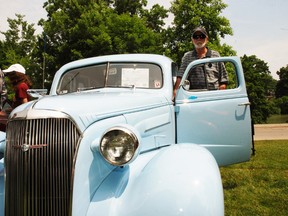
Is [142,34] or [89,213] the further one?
[142,34]

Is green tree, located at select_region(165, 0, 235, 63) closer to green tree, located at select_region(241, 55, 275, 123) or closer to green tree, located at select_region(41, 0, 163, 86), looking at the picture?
green tree, located at select_region(41, 0, 163, 86)

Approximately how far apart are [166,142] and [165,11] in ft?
96.3

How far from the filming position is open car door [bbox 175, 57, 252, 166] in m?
4.00

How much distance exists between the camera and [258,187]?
545 cm

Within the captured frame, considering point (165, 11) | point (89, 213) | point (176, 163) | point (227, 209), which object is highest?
point (165, 11)

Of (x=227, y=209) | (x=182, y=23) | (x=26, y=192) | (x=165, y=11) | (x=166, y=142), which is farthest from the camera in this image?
(x=165, y=11)

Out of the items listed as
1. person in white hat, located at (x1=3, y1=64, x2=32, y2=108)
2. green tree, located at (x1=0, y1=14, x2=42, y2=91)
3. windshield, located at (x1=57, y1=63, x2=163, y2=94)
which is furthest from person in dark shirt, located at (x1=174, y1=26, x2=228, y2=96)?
green tree, located at (x1=0, y1=14, x2=42, y2=91)

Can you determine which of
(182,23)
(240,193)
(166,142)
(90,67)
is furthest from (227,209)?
(182,23)

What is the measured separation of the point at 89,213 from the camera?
2.27 m

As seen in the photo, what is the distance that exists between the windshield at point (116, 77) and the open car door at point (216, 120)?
45 centimetres

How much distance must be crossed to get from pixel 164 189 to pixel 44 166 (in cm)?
85

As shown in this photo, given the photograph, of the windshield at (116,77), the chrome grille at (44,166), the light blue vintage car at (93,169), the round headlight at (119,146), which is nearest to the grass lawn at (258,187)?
the windshield at (116,77)

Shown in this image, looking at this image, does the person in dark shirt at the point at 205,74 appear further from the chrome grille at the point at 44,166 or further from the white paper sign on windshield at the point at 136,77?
the chrome grille at the point at 44,166

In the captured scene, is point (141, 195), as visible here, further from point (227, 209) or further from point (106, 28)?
point (106, 28)
